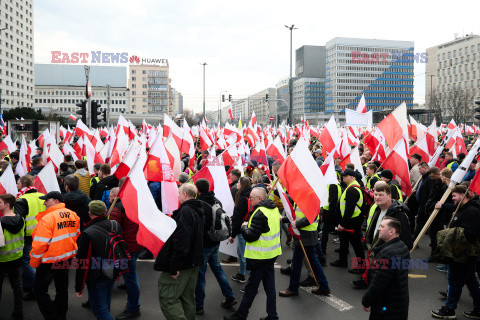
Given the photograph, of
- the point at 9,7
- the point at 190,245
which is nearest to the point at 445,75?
the point at 9,7

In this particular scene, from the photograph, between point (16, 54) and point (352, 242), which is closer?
point (352, 242)

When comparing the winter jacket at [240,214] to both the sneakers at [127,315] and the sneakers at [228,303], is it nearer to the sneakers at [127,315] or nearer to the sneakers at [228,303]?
the sneakers at [228,303]

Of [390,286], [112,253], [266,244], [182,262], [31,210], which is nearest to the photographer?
[390,286]

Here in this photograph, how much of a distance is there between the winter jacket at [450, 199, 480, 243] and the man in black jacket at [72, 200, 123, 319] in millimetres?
4359

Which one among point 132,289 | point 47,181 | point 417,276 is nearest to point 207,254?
point 132,289

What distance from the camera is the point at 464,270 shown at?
5344 mm

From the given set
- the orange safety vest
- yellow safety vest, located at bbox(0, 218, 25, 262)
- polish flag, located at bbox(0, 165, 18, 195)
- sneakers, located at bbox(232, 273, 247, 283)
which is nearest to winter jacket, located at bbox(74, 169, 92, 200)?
polish flag, located at bbox(0, 165, 18, 195)

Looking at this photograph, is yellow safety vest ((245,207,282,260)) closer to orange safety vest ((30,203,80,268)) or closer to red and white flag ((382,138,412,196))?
orange safety vest ((30,203,80,268))

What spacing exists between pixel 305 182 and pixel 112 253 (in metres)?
2.74

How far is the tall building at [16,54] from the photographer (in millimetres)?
105037

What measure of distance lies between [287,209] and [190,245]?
180 cm

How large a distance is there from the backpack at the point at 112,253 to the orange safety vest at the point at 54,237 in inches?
21.1

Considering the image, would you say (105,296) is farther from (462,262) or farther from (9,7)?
(9,7)

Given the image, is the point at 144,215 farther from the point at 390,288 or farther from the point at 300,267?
the point at 390,288
